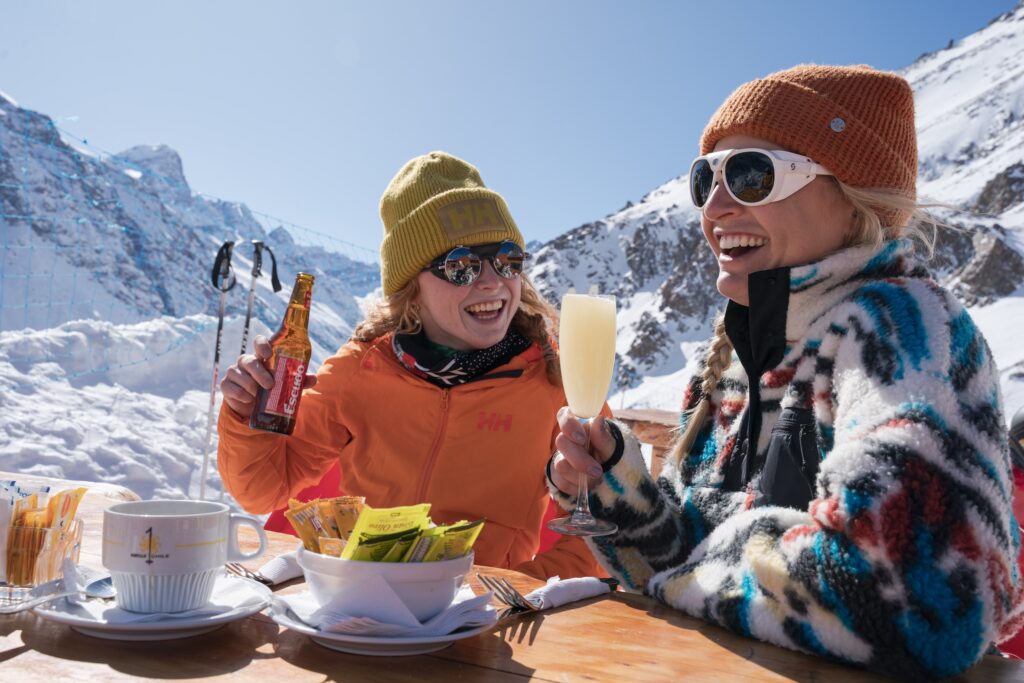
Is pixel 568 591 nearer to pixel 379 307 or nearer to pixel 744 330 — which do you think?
pixel 744 330

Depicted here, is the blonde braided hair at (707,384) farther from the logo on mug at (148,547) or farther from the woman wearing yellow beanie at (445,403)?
the logo on mug at (148,547)

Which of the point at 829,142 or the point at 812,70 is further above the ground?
the point at 812,70

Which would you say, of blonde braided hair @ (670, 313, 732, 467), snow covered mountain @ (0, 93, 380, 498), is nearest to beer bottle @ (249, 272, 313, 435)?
blonde braided hair @ (670, 313, 732, 467)

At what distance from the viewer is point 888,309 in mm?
1105

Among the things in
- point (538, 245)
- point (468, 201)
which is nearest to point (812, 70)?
point (468, 201)

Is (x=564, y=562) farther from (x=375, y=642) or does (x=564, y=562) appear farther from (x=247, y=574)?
(x=375, y=642)

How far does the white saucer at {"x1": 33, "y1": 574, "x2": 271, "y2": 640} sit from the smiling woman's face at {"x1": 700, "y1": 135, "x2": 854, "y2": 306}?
0.94m

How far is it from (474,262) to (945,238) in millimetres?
78619

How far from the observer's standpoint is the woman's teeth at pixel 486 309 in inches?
87.0

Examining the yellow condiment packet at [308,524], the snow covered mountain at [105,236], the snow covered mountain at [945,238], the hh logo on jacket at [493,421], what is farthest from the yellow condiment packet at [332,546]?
the snow covered mountain at [105,236]

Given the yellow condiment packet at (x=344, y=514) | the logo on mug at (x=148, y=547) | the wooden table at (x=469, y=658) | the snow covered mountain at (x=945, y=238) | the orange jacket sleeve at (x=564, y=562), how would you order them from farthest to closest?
the snow covered mountain at (x=945, y=238) → the orange jacket sleeve at (x=564, y=562) → the yellow condiment packet at (x=344, y=514) → the logo on mug at (x=148, y=547) → the wooden table at (x=469, y=658)

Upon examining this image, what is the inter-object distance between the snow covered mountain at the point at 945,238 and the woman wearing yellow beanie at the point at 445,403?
4944 centimetres

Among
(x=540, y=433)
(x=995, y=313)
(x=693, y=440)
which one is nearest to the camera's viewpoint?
(x=693, y=440)

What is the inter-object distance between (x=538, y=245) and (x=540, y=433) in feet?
405
